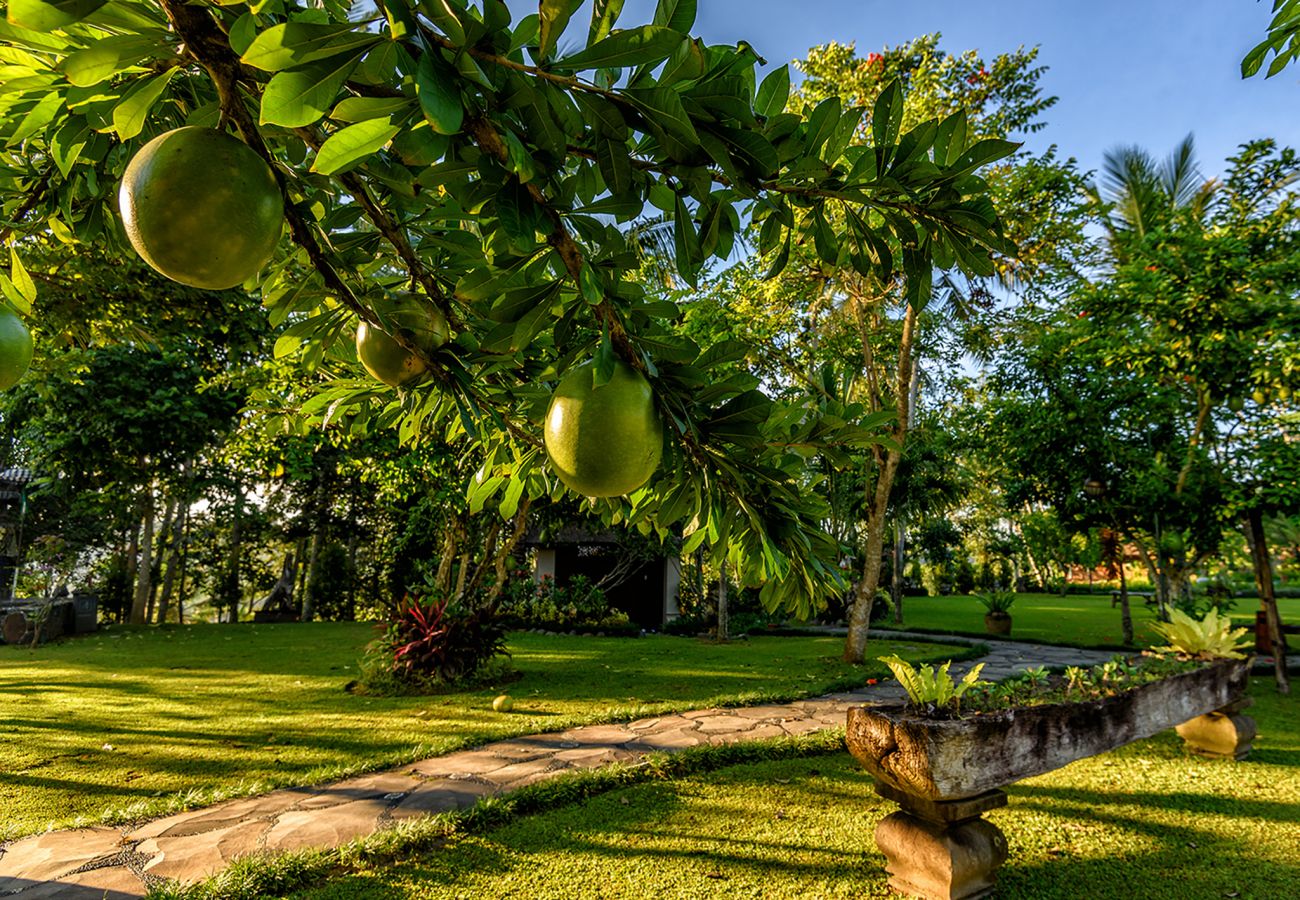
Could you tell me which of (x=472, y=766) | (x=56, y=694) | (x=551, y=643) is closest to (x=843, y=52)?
(x=472, y=766)

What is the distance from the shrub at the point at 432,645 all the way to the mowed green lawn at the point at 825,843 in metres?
3.65

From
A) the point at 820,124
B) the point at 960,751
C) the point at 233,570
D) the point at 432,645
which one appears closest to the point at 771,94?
the point at 820,124

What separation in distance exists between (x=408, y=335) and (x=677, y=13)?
0.72 meters

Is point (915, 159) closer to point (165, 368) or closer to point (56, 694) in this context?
point (56, 694)

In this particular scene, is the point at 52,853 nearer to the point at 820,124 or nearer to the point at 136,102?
the point at 136,102

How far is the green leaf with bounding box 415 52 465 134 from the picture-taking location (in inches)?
25.2

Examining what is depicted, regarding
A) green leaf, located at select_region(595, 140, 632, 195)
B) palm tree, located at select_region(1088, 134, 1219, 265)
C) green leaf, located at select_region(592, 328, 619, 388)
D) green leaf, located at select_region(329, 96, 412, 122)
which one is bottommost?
green leaf, located at select_region(592, 328, 619, 388)

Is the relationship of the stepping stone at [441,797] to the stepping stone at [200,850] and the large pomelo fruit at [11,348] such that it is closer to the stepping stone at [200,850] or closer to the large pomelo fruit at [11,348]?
the stepping stone at [200,850]

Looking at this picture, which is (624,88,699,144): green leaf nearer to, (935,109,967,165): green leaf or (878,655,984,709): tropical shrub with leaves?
(935,109,967,165): green leaf

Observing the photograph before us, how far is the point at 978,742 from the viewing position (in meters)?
3.00

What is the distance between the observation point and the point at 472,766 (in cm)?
471

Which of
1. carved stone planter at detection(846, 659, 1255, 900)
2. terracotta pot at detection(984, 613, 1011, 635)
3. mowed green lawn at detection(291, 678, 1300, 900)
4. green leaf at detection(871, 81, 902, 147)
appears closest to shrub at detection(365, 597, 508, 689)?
mowed green lawn at detection(291, 678, 1300, 900)

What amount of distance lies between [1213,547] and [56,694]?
46.0ft

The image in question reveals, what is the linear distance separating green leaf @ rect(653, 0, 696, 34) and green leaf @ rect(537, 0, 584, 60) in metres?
0.14
